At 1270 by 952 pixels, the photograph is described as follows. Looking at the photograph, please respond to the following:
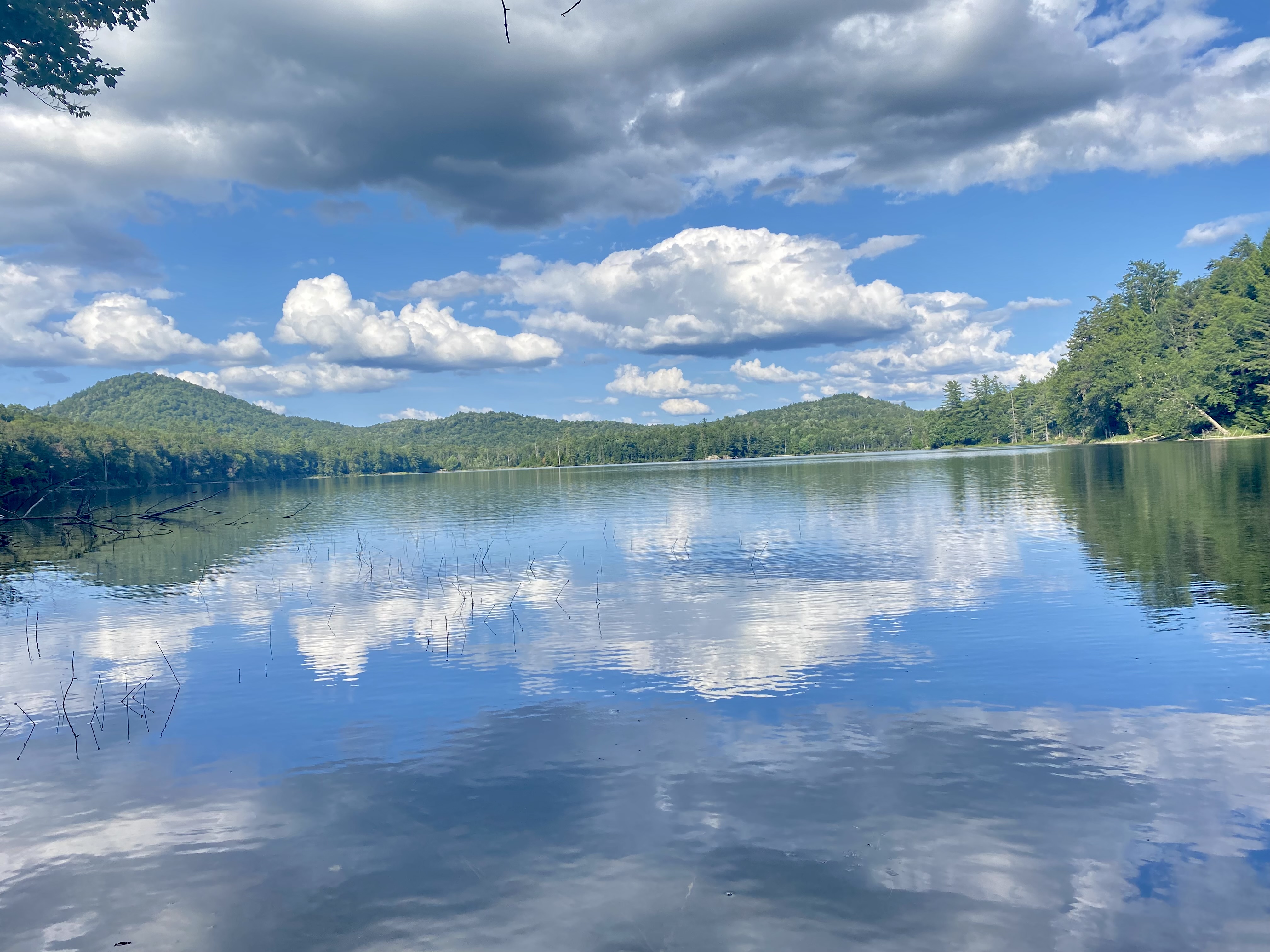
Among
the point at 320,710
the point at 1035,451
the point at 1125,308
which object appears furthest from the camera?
the point at 1125,308

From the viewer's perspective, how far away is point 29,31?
67.5 feet

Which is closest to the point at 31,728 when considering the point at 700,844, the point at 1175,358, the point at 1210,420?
the point at 700,844

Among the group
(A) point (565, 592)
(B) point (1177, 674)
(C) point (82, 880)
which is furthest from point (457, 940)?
(A) point (565, 592)

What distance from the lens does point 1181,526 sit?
109ft

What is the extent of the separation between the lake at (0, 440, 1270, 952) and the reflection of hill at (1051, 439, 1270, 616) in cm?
32

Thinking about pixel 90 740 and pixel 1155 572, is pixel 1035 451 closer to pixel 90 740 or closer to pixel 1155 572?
pixel 1155 572

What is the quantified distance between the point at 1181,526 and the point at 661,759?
30644mm

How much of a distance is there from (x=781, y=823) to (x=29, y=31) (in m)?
25.6

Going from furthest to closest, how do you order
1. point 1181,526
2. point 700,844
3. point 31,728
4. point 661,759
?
point 1181,526, point 31,728, point 661,759, point 700,844

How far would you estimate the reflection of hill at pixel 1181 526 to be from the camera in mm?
22469

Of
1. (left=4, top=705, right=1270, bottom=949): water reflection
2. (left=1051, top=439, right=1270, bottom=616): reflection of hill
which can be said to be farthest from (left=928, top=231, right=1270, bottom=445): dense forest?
(left=4, top=705, right=1270, bottom=949): water reflection

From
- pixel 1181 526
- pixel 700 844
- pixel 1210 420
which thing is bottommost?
pixel 700 844

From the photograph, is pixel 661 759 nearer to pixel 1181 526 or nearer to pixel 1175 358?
pixel 1181 526

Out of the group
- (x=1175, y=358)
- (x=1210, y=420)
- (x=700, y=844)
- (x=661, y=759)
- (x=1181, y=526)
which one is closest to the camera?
(x=700, y=844)
